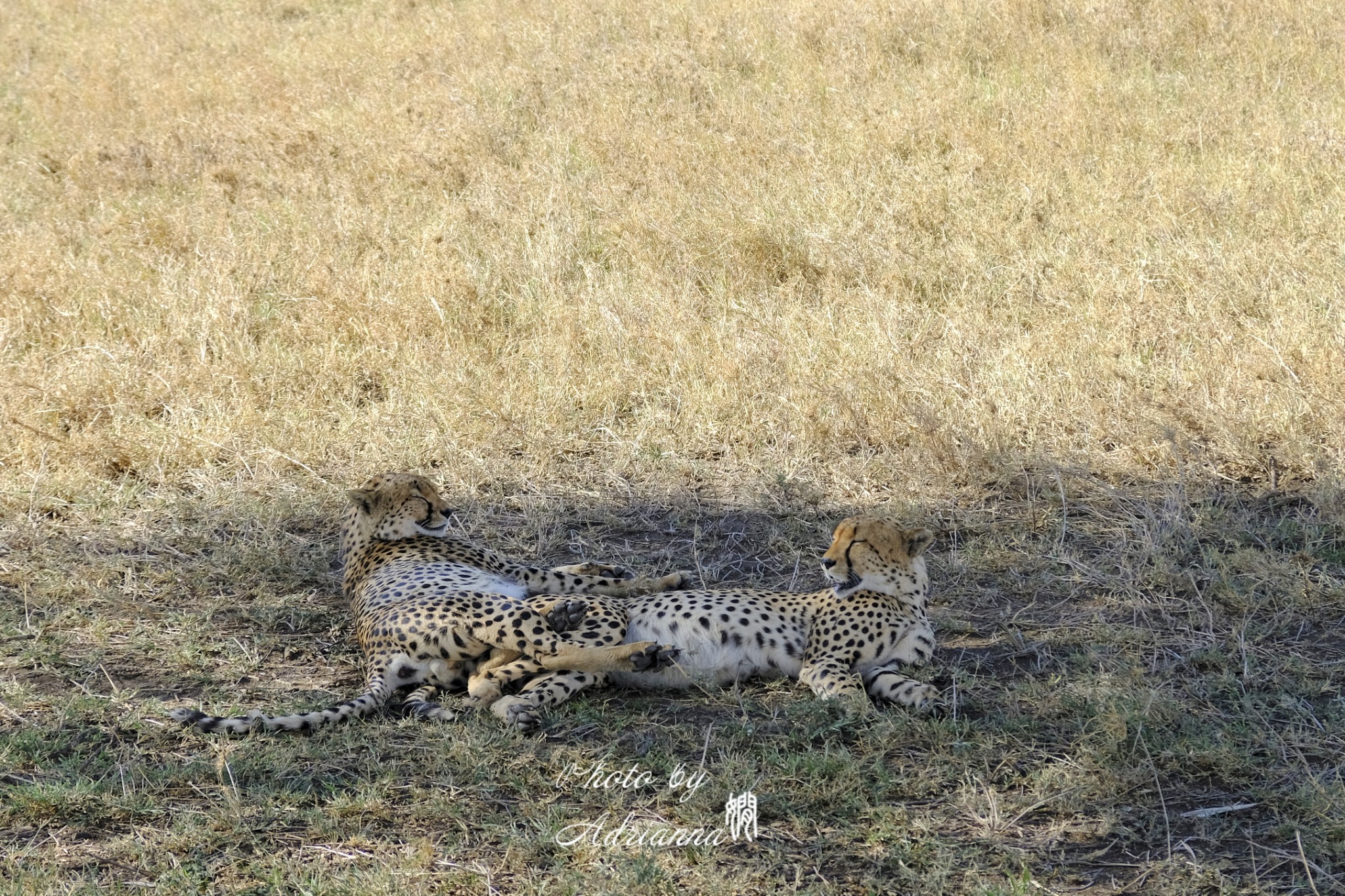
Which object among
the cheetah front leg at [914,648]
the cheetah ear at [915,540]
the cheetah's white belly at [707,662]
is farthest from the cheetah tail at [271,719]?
the cheetah ear at [915,540]

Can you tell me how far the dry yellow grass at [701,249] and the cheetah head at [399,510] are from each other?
826 millimetres

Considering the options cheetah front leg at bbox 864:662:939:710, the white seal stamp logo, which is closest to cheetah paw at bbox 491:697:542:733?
the white seal stamp logo

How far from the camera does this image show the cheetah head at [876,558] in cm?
393

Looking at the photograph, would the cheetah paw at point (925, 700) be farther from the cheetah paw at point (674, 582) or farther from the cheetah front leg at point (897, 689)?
the cheetah paw at point (674, 582)

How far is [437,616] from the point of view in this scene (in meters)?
3.78

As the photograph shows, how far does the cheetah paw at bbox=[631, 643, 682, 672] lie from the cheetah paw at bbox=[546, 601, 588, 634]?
0.21 metres

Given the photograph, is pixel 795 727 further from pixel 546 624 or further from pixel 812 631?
pixel 546 624

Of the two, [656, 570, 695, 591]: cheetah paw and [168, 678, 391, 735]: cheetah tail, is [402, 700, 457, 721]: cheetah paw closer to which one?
[168, 678, 391, 735]: cheetah tail

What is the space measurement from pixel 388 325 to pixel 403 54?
433 centimetres

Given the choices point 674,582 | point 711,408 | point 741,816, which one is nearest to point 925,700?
point 741,816

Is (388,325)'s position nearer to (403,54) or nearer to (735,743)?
(735,743)

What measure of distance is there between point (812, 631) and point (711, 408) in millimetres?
1938

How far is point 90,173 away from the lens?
331 inches

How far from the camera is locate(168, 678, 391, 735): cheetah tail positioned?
3.47m
